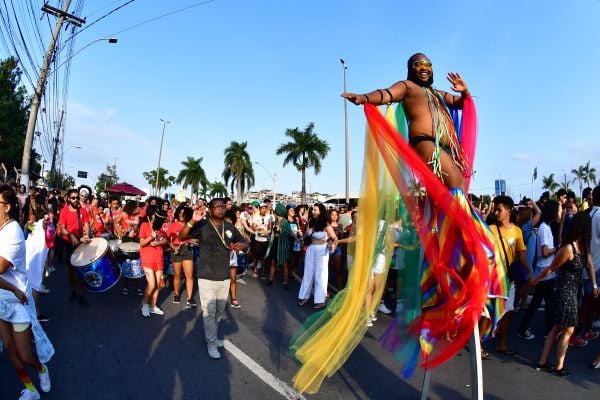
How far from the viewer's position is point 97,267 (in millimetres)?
6117

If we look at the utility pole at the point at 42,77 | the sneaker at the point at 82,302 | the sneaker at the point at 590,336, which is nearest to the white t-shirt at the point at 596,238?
the sneaker at the point at 590,336

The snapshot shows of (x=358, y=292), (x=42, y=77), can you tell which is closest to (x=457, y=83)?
(x=358, y=292)

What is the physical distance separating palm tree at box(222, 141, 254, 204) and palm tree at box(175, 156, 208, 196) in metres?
9.43

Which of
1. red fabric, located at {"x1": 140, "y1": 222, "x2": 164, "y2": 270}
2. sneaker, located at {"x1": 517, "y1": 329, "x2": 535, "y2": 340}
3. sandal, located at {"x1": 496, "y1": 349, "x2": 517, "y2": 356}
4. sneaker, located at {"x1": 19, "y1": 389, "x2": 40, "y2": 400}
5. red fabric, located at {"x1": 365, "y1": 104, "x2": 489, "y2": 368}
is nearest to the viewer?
red fabric, located at {"x1": 365, "y1": 104, "x2": 489, "y2": 368}

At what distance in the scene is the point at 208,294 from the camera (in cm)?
512

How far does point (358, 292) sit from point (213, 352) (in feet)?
7.39

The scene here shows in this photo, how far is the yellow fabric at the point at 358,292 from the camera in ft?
10.9

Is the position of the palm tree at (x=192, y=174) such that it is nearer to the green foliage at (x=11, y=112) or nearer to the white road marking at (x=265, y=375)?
the green foliage at (x=11, y=112)

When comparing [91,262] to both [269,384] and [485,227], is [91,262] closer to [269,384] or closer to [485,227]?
[269,384]

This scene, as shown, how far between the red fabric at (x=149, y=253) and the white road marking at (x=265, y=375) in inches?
82.8

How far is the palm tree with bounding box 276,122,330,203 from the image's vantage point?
42312mm

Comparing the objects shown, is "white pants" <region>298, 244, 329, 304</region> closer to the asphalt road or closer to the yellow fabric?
the asphalt road

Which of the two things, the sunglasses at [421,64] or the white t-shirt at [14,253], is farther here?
the sunglasses at [421,64]

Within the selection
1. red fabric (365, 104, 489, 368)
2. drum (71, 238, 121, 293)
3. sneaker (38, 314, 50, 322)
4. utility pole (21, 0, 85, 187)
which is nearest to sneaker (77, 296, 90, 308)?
drum (71, 238, 121, 293)
